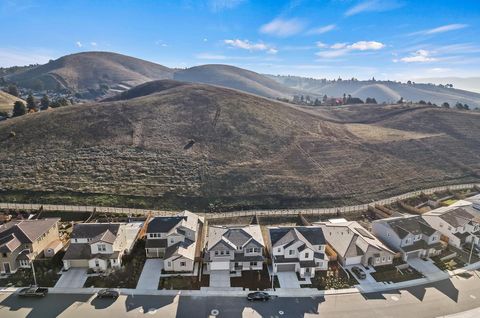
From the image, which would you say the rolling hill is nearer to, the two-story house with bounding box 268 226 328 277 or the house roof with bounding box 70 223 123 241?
the house roof with bounding box 70 223 123 241

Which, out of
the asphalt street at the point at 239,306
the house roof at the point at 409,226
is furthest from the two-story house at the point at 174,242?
the house roof at the point at 409,226

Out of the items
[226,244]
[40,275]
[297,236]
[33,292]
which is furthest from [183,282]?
[40,275]

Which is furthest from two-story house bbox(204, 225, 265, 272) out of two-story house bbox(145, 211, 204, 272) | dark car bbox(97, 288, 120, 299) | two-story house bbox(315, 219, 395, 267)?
two-story house bbox(315, 219, 395, 267)

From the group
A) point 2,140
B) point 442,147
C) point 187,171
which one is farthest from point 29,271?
point 442,147

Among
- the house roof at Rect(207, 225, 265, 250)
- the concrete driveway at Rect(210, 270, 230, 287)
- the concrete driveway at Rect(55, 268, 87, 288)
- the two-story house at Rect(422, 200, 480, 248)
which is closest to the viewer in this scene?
the concrete driveway at Rect(55, 268, 87, 288)

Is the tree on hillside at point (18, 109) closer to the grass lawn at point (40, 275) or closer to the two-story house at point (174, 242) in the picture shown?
the grass lawn at point (40, 275)
